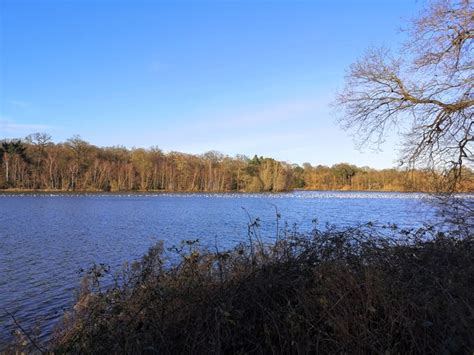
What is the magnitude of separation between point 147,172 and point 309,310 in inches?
4367

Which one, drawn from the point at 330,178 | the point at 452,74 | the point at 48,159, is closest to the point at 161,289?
the point at 452,74

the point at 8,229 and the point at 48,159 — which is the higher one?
the point at 48,159

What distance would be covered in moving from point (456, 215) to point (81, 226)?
87.9 feet

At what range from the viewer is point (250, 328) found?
416 centimetres

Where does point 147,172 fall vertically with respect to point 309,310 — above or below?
above

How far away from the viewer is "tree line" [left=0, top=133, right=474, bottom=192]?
9775 cm

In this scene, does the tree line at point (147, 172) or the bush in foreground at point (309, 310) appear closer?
the bush in foreground at point (309, 310)

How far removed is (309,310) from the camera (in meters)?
4.22

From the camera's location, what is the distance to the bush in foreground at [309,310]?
3.82 m

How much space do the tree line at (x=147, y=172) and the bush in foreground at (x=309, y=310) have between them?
8207 cm

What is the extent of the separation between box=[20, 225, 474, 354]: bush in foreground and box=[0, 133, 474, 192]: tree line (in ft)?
269

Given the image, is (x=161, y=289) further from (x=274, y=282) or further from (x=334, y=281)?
(x=334, y=281)

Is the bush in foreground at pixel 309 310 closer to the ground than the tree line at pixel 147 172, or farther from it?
closer to the ground

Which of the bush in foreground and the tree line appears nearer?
the bush in foreground
